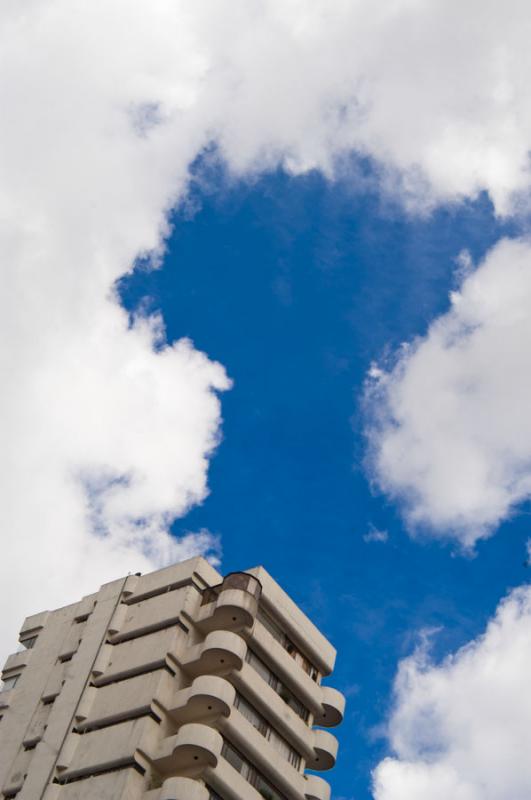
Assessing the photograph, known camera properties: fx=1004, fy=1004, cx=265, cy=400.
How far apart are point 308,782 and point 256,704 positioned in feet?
16.3

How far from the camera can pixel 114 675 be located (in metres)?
49.9

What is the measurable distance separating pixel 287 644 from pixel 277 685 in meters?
3.09

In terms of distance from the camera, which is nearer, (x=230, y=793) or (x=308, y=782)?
(x=230, y=793)

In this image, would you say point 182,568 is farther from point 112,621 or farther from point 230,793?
point 230,793

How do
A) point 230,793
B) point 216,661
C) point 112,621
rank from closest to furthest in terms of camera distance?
1. point 230,793
2. point 216,661
3. point 112,621

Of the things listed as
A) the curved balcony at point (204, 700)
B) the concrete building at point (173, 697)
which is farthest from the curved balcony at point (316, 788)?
the curved balcony at point (204, 700)

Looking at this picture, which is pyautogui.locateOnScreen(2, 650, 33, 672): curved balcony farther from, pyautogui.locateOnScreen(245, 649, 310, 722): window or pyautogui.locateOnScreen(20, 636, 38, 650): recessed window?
pyautogui.locateOnScreen(245, 649, 310, 722): window

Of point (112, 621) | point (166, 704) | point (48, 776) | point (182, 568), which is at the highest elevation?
point (182, 568)

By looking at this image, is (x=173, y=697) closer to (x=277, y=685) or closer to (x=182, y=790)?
(x=182, y=790)

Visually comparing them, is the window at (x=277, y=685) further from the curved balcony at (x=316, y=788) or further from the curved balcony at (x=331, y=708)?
the curved balcony at (x=316, y=788)

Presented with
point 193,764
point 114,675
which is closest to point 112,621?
point 114,675

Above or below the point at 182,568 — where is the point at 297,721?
below

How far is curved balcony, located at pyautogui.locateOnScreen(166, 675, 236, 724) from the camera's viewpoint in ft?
151

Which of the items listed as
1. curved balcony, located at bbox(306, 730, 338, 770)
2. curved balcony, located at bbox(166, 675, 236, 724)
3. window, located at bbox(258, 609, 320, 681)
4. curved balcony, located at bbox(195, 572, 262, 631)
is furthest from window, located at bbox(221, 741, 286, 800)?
window, located at bbox(258, 609, 320, 681)
